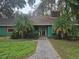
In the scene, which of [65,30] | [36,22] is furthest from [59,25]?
[36,22]

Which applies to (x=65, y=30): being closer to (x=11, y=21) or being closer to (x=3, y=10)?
Answer: (x=11, y=21)

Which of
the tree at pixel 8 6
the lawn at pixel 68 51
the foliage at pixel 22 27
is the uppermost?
the tree at pixel 8 6

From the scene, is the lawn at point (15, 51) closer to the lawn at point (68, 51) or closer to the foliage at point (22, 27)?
the lawn at point (68, 51)

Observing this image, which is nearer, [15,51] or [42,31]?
[15,51]

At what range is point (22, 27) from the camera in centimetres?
3088

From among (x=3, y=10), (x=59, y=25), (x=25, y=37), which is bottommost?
(x=25, y=37)

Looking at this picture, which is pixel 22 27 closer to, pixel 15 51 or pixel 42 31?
pixel 42 31

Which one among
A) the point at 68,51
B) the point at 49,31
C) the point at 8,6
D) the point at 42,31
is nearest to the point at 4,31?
the point at 42,31

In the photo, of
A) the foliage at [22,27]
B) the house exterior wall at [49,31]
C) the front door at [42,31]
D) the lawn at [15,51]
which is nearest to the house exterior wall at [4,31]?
the foliage at [22,27]

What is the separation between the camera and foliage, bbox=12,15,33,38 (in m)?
30.9

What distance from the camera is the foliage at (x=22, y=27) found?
3091cm

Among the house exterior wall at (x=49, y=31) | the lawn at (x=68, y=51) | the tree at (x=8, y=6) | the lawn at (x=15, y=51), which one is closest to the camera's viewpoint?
the lawn at (x=15, y=51)

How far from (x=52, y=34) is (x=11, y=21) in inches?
367

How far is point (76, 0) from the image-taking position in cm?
2580
